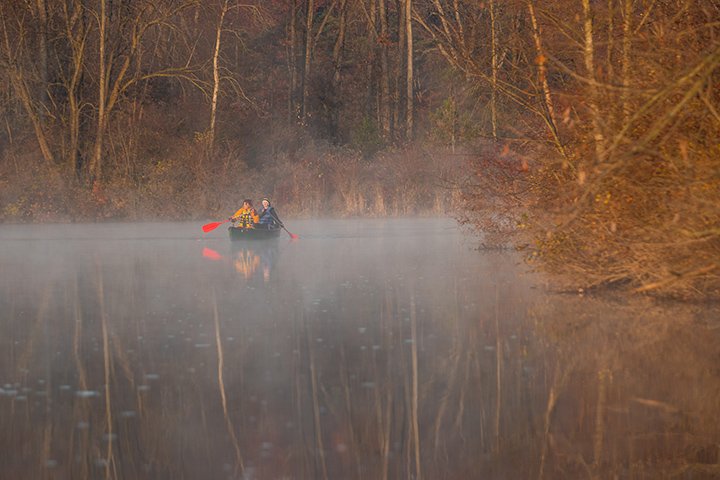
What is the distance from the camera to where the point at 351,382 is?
1024cm

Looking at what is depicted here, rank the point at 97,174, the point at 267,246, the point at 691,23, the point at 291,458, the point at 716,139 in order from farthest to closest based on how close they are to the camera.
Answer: the point at 97,174 → the point at 267,246 → the point at 691,23 → the point at 716,139 → the point at 291,458

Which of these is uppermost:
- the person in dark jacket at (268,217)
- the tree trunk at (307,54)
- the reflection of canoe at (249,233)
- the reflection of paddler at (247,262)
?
the tree trunk at (307,54)

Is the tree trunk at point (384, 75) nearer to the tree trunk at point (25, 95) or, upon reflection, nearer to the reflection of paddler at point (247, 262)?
the tree trunk at point (25, 95)

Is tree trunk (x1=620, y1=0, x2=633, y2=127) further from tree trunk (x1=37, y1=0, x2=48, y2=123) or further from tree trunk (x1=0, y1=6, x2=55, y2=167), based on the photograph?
tree trunk (x1=37, y1=0, x2=48, y2=123)

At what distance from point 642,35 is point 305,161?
36.2 metres

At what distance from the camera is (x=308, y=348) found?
1237 centimetres

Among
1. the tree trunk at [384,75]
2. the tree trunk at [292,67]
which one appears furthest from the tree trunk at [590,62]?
the tree trunk at [292,67]

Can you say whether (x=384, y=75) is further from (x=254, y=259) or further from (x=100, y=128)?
(x=254, y=259)

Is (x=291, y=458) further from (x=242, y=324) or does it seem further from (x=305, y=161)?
(x=305, y=161)

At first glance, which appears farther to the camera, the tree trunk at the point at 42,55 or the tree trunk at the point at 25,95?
the tree trunk at the point at 42,55

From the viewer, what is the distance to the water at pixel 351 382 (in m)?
7.55

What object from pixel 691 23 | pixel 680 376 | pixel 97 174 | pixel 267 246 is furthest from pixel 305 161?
pixel 680 376

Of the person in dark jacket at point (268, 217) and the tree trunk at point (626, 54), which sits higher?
the tree trunk at point (626, 54)

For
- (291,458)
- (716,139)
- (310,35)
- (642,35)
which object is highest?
(310,35)
